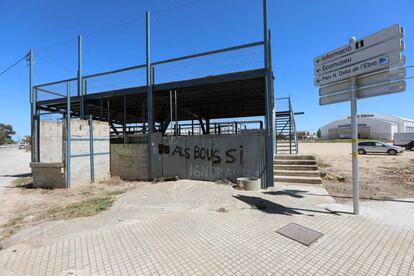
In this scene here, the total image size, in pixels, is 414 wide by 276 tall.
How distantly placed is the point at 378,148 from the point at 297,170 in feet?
68.5

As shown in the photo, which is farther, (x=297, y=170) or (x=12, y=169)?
(x=12, y=169)

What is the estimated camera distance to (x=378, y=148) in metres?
24.1

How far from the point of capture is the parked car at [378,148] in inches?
904

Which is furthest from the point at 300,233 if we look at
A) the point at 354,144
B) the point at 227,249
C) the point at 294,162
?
the point at 294,162

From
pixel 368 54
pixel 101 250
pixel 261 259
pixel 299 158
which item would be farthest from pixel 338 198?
pixel 101 250

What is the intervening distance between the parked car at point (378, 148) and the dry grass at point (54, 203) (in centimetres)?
2545

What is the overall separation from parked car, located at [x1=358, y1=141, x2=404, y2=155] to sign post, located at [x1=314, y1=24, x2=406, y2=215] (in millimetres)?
23138

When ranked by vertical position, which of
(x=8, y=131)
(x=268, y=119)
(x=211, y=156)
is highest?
(x=8, y=131)

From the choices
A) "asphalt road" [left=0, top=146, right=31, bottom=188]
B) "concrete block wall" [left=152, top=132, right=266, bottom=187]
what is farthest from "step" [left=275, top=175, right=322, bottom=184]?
"asphalt road" [left=0, top=146, right=31, bottom=188]

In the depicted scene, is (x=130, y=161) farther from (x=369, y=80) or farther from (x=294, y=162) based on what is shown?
(x=369, y=80)

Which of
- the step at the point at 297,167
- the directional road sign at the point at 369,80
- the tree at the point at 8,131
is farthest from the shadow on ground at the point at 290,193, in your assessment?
the tree at the point at 8,131

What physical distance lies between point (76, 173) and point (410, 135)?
134 feet

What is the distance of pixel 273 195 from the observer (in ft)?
22.5

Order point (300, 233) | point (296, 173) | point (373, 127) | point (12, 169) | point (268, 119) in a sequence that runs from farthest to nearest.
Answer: point (373, 127) → point (12, 169) → point (296, 173) → point (268, 119) → point (300, 233)
